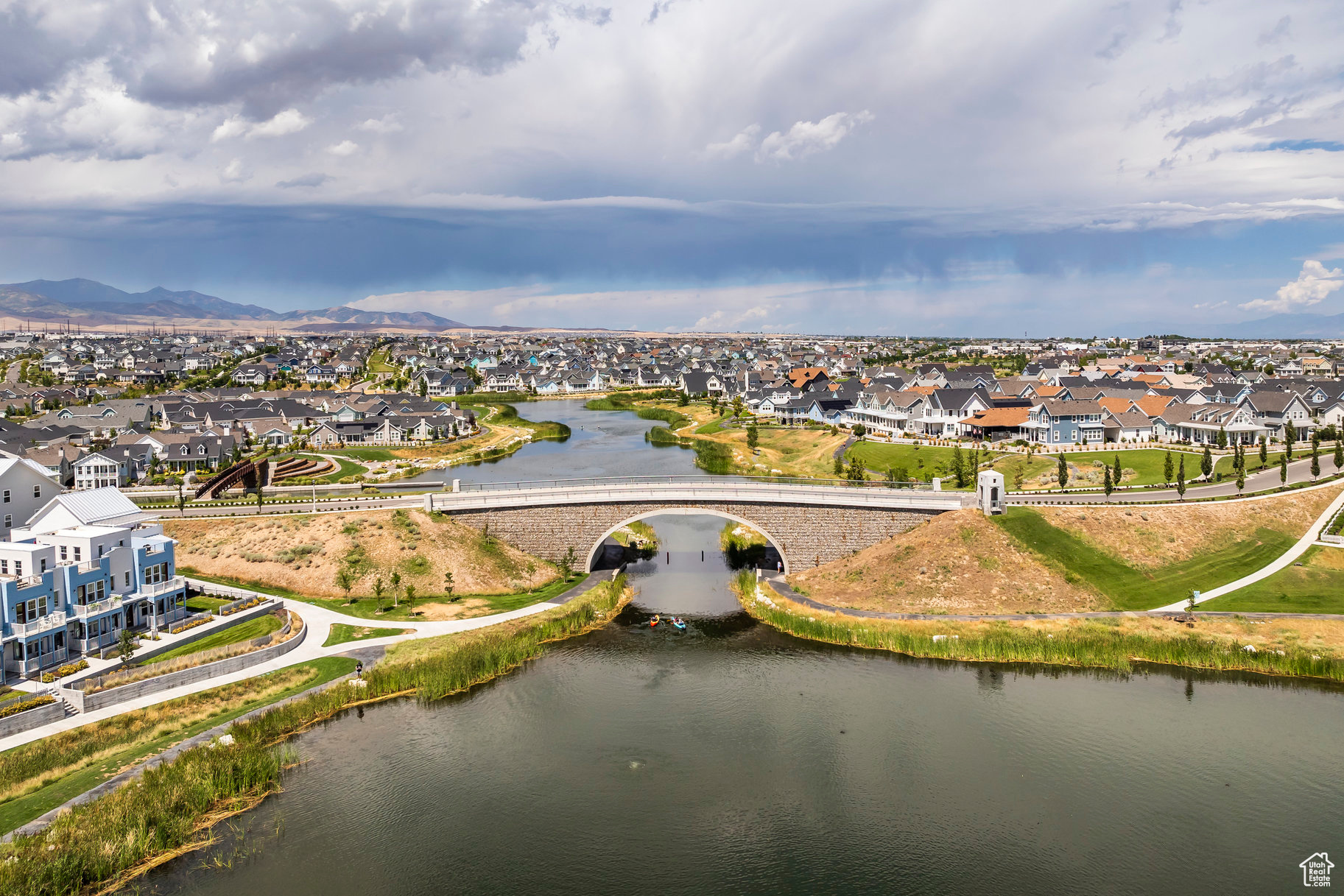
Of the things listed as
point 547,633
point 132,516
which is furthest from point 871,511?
point 132,516

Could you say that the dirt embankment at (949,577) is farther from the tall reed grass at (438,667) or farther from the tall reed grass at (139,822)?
the tall reed grass at (139,822)

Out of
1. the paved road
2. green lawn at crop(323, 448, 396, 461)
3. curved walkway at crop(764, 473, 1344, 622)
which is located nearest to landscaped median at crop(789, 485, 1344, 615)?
curved walkway at crop(764, 473, 1344, 622)

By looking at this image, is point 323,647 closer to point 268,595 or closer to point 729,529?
point 268,595

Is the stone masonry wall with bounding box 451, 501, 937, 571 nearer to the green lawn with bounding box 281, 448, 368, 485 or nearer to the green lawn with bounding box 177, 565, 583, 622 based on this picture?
the green lawn with bounding box 177, 565, 583, 622

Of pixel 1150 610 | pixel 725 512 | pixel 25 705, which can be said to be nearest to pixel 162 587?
pixel 25 705

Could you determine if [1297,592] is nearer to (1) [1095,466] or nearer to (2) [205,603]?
(1) [1095,466]

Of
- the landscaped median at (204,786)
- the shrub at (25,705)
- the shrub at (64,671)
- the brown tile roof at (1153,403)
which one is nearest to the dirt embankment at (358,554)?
the landscaped median at (204,786)
